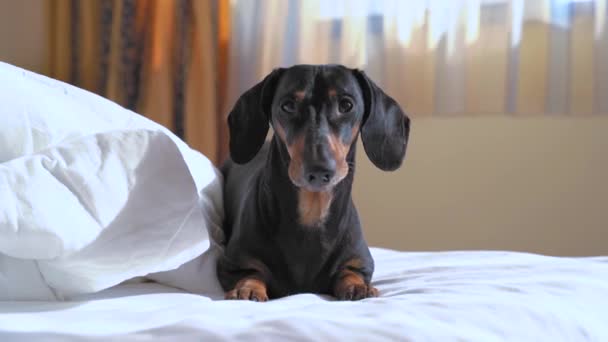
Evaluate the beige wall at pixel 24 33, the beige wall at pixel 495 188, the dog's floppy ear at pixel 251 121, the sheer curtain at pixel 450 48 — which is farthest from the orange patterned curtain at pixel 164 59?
the dog's floppy ear at pixel 251 121

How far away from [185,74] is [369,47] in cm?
83

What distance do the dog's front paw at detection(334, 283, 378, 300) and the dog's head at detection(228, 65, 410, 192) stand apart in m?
0.19

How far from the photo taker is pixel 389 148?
1.37 metres

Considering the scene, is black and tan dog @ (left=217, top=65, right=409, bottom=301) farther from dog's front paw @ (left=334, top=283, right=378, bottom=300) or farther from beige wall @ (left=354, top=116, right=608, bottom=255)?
beige wall @ (left=354, top=116, right=608, bottom=255)

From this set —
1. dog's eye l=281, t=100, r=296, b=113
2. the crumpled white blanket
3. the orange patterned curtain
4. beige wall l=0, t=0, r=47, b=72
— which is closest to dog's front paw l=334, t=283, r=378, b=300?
the crumpled white blanket

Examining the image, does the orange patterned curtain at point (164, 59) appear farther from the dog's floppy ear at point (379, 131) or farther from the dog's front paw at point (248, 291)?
the dog's front paw at point (248, 291)

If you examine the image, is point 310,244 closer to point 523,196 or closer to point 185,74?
point 523,196

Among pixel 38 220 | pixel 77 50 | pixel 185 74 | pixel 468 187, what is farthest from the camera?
pixel 77 50

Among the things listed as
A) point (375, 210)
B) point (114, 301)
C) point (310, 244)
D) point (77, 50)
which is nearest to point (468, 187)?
point (375, 210)

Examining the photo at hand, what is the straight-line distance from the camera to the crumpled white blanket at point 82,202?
0.91 m

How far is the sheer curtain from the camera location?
Result: 223 cm

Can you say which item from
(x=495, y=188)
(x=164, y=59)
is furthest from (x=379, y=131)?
(x=164, y=59)

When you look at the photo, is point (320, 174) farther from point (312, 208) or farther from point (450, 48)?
point (450, 48)

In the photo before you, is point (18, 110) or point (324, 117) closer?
point (18, 110)
